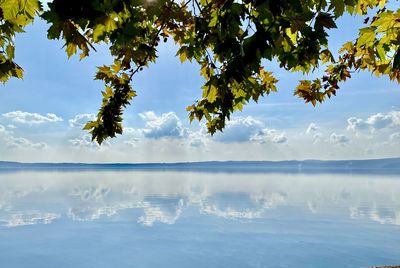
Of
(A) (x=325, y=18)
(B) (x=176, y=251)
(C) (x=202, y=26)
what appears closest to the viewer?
(A) (x=325, y=18)

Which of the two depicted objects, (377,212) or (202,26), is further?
(377,212)

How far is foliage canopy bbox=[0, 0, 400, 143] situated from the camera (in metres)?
3.90

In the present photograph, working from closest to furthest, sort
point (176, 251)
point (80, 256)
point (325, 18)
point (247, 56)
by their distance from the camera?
point (247, 56), point (325, 18), point (80, 256), point (176, 251)

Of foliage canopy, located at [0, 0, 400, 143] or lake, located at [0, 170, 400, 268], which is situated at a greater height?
foliage canopy, located at [0, 0, 400, 143]

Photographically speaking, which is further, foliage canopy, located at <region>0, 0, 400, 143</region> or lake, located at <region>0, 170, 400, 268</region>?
lake, located at <region>0, 170, 400, 268</region>

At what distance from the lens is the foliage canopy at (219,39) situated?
3904mm

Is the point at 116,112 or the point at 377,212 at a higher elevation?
the point at 116,112

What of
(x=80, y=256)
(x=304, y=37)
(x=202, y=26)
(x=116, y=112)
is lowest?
(x=80, y=256)

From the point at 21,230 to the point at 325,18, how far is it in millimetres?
77075

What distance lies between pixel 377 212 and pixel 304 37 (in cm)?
9645

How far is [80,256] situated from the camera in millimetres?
56500

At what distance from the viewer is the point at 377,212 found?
91.5 m

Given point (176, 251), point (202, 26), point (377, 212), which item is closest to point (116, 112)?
point (202, 26)

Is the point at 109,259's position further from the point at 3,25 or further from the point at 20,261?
the point at 3,25
